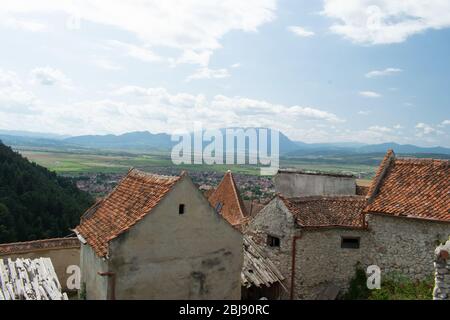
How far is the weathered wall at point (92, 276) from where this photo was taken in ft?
43.1

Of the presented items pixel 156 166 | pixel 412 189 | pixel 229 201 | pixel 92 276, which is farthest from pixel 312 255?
pixel 156 166

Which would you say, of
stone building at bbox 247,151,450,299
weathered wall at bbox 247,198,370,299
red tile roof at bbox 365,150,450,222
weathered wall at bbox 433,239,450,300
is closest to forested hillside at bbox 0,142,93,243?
weathered wall at bbox 247,198,370,299

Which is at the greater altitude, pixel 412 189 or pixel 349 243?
pixel 412 189

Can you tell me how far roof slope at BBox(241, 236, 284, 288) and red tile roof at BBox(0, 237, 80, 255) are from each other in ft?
30.6

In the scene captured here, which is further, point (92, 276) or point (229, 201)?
point (229, 201)

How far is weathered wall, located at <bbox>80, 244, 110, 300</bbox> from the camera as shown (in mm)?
13148

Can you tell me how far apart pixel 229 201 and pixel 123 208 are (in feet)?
42.3

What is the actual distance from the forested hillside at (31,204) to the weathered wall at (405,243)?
30.3 meters

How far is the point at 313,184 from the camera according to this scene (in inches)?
938

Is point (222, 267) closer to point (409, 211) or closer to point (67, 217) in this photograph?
point (409, 211)

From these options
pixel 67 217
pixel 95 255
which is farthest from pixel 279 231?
pixel 67 217

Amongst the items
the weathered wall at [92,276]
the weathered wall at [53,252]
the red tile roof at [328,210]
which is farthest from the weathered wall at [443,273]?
the weathered wall at [53,252]

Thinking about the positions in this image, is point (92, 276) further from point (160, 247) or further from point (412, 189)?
point (412, 189)

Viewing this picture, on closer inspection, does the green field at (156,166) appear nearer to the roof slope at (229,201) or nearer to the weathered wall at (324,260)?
the roof slope at (229,201)
